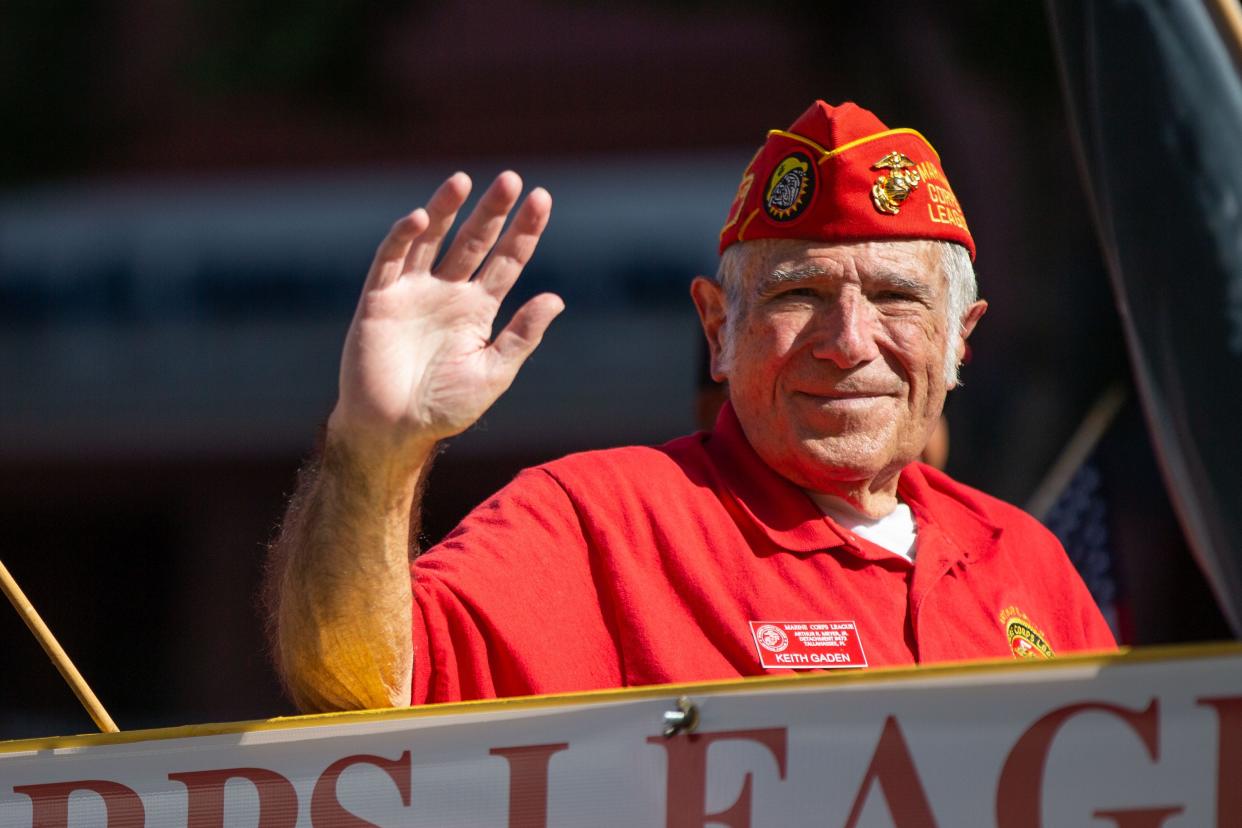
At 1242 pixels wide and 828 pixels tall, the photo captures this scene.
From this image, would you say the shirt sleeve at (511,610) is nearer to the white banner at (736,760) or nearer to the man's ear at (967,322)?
the white banner at (736,760)

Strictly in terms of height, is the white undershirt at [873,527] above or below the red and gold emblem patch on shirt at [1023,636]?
above

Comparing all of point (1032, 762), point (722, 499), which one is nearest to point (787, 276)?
point (722, 499)

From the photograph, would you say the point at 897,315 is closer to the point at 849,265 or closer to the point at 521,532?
the point at 849,265

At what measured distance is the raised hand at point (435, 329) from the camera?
231 centimetres

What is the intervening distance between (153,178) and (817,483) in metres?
10.2

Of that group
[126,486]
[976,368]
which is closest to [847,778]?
[976,368]

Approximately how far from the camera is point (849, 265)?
2877 millimetres

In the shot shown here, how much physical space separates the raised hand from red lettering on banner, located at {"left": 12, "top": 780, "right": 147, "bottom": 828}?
1.71 feet

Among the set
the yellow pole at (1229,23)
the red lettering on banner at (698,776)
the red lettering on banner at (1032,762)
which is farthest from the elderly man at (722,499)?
the yellow pole at (1229,23)

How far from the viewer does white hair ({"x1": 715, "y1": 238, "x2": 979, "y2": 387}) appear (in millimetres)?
2998

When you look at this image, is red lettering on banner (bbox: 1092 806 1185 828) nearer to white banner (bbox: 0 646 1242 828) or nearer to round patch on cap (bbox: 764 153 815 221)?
white banner (bbox: 0 646 1242 828)

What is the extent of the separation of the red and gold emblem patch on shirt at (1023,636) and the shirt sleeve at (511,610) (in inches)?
24.6

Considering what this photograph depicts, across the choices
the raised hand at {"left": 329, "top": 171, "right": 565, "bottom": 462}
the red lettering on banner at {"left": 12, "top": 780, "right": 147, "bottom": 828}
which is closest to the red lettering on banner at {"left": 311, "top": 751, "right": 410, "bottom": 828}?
the red lettering on banner at {"left": 12, "top": 780, "right": 147, "bottom": 828}

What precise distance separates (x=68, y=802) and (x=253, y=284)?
32.0ft
